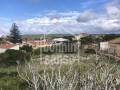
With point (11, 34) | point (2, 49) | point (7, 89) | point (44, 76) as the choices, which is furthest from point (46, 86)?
point (11, 34)

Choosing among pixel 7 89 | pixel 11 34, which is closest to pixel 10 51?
pixel 11 34

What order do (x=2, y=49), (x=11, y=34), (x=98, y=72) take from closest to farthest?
(x=98, y=72)
(x=2, y=49)
(x=11, y=34)

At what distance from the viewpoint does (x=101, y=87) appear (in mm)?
6230

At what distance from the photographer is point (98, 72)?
270 inches

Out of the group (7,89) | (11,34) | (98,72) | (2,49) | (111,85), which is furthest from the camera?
(11,34)

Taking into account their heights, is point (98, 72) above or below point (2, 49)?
above

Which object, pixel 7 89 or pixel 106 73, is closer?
pixel 106 73

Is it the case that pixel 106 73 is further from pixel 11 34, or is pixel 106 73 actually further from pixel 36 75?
pixel 11 34

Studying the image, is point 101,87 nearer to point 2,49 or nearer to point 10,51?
point 10,51

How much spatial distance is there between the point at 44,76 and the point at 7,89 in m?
9.35

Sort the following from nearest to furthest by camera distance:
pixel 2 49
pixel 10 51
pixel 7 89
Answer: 1. pixel 7 89
2. pixel 10 51
3. pixel 2 49

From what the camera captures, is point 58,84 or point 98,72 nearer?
point 58,84

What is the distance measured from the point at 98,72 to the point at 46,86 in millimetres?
1303

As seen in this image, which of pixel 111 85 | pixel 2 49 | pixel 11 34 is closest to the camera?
pixel 111 85
